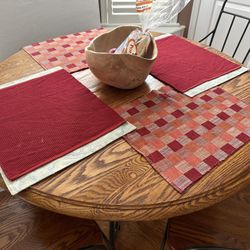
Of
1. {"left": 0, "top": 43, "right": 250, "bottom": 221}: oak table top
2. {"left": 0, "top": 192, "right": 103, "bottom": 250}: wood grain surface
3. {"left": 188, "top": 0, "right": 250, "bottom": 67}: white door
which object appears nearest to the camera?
{"left": 0, "top": 43, "right": 250, "bottom": 221}: oak table top

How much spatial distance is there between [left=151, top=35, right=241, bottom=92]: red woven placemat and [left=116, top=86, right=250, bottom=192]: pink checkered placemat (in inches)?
2.3

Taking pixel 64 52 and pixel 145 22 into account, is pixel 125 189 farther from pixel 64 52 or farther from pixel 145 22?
pixel 64 52

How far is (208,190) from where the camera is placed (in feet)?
1.72

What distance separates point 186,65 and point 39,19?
0.91 meters

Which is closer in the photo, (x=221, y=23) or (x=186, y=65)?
(x=186, y=65)

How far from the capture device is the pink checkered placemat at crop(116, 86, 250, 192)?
A: 0.57 metres

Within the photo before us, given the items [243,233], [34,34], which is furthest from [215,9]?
[243,233]

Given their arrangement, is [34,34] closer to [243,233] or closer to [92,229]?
[92,229]

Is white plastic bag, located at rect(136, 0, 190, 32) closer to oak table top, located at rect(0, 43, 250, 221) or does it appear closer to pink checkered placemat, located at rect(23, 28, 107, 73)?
pink checkered placemat, located at rect(23, 28, 107, 73)

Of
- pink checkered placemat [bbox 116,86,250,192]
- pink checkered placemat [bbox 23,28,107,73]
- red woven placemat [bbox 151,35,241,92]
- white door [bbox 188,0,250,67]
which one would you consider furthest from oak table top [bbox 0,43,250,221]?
white door [bbox 188,0,250,67]

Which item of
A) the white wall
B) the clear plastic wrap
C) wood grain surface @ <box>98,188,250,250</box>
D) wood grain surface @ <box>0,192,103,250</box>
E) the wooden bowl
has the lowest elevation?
wood grain surface @ <box>98,188,250,250</box>

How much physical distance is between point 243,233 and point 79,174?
0.63 meters

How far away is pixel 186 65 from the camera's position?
93 cm


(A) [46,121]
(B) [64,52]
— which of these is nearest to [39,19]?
(B) [64,52]
